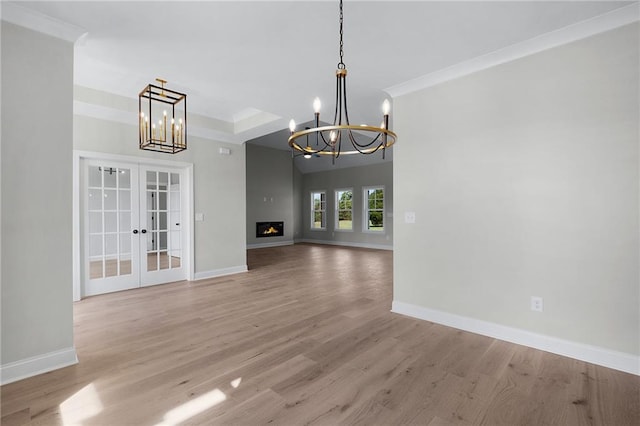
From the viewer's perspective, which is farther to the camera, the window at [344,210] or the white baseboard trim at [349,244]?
the window at [344,210]

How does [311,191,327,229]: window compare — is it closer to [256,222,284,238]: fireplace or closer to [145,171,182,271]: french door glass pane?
[256,222,284,238]: fireplace

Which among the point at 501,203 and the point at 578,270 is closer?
the point at 578,270

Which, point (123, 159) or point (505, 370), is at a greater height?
point (123, 159)

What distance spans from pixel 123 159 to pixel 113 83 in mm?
1094

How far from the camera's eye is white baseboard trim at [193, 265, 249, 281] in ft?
17.4

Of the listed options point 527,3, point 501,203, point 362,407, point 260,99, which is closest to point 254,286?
point 260,99

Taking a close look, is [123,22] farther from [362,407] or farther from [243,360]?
[362,407]

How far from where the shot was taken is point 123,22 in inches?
94.4

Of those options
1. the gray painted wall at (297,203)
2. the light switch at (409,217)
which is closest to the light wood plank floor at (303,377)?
the light switch at (409,217)

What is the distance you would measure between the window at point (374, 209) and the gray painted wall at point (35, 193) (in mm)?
8638

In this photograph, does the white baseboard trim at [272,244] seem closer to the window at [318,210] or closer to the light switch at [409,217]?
the window at [318,210]

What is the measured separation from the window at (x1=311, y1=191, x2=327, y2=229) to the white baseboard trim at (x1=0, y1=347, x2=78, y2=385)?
376 inches

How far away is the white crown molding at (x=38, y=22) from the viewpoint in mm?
2141

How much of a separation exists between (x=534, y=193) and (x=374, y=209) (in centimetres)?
764
